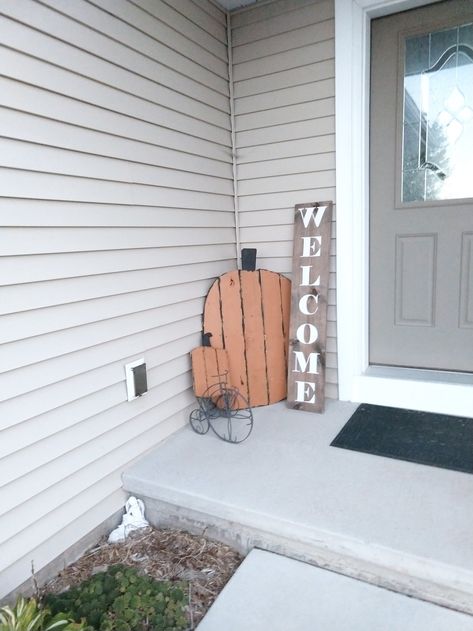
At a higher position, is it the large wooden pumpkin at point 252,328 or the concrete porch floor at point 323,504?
the large wooden pumpkin at point 252,328

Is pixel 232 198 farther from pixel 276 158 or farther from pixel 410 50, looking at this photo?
pixel 410 50

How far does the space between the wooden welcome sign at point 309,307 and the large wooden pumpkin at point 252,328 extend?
92 millimetres

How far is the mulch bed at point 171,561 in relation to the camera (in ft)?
4.98

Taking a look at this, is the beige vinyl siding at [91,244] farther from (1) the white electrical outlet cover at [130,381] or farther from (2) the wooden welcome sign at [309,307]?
(2) the wooden welcome sign at [309,307]

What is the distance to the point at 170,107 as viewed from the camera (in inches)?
84.7

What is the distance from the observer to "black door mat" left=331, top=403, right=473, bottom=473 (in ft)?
6.21

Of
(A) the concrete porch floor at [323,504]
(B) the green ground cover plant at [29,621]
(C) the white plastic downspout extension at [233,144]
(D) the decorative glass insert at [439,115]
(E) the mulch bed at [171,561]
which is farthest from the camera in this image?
(C) the white plastic downspout extension at [233,144]

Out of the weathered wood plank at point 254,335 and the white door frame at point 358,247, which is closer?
the white door frame at point 358,247

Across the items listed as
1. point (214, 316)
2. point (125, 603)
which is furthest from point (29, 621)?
point (214, 316)

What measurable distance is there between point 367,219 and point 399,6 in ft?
3.40

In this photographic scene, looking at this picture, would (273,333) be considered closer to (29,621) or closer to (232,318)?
(232,318)

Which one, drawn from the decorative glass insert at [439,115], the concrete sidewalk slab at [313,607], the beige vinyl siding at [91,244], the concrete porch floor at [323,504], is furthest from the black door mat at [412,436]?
the decorative glass insert at [439,115]

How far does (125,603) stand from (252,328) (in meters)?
1.46

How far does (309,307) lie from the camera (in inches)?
97.0
